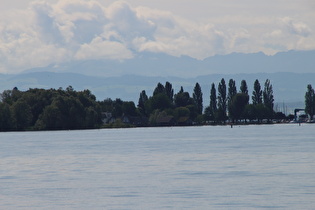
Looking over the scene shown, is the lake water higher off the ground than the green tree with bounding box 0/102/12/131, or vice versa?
the green tree with bounding box 0/102/12/131

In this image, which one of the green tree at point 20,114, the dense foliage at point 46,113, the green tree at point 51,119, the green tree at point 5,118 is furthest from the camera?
the green tree at point 51,119

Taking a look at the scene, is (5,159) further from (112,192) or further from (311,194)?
(311,194)

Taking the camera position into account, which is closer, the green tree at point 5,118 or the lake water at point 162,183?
the lake water at point 162,183

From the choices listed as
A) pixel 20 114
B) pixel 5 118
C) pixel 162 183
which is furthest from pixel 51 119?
pixel 162 183

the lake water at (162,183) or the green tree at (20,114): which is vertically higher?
the green tree at (20,114)

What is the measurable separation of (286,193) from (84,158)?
102 ft

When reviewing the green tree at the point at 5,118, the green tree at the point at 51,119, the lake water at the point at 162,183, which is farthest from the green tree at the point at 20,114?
the lake water at the point at 162,183

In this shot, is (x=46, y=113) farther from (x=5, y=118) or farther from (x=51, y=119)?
(x=5, y=118)

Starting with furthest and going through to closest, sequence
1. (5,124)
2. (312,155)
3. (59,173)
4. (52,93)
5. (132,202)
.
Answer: (52,93) → (5,124) → (312,155) → (59,173) → (132,202)

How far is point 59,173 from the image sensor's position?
4662 centimetres

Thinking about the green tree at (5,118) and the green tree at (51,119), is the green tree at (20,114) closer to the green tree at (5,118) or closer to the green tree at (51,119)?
the green tree at (5,118)

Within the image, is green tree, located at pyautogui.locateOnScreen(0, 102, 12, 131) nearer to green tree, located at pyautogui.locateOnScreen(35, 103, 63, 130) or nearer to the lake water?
green tree, located at pyautogui.locateOnScreen(35, 103, 63, 130)

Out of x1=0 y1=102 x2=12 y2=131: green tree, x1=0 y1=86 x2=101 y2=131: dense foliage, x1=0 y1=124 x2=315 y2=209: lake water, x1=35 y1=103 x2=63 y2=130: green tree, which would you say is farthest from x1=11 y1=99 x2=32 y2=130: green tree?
x1=0 y1=124 x2=315 y2=209: lake water

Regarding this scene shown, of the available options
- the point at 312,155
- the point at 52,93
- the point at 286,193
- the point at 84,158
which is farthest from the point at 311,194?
the point at 52,93
